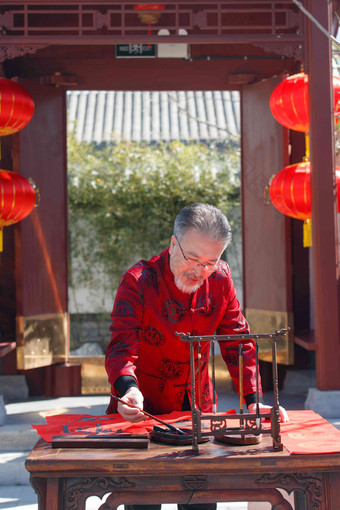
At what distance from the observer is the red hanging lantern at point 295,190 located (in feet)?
15.8

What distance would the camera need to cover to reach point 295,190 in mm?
4836

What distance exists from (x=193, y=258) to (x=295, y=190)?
2734 millimetres

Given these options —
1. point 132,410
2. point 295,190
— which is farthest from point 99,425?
point 295,190

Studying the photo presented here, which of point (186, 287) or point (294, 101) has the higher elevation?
point (294, 101)

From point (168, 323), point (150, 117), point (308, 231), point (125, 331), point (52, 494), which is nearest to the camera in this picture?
point (52, 494)

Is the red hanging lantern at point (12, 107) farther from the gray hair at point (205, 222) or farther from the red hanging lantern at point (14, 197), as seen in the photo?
the gray hair at point (205, 222)

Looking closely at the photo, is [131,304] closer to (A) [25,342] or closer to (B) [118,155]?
(A) [25,342]

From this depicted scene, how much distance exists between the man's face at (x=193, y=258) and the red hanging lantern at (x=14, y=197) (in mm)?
2656

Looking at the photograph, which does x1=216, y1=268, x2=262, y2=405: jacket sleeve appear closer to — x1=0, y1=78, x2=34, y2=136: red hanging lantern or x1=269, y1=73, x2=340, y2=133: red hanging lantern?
x1=269, y1=73, x2=340, y2=133: red hanging lantern

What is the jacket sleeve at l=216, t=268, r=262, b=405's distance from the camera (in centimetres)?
238

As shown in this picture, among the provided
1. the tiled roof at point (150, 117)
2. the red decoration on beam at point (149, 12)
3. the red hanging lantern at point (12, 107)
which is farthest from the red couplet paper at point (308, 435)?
the tiled roof at point (150, 117)

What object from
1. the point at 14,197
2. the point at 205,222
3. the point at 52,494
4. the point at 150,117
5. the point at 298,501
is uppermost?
the point at 150,117

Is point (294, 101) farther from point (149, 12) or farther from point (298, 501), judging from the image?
point (298, 501)

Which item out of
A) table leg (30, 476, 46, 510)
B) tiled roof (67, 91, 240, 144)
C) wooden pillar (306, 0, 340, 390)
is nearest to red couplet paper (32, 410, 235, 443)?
table leg (30, 476, 46, 510)
